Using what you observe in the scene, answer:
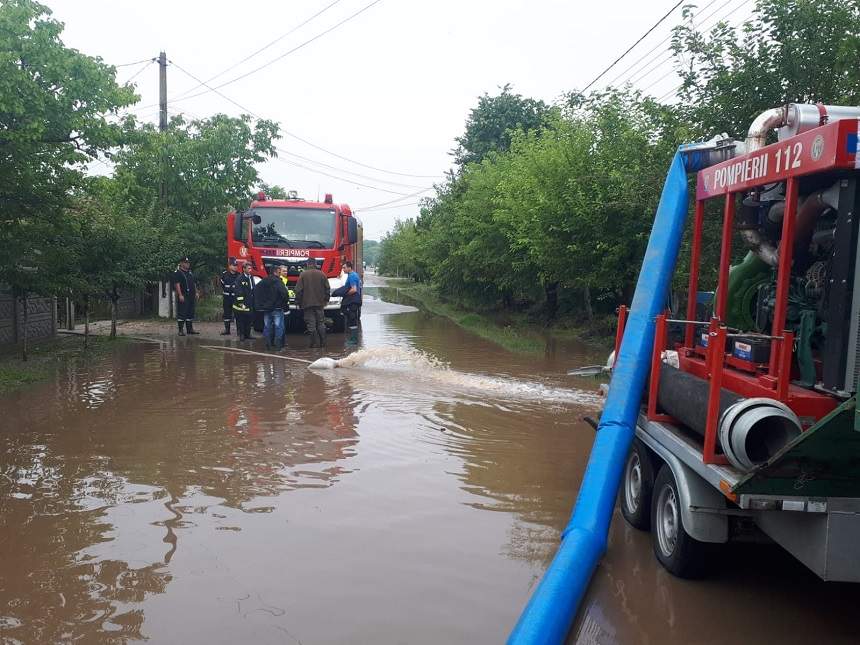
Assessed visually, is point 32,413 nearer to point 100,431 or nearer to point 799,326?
point 100,431

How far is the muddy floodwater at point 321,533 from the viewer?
4.01 m

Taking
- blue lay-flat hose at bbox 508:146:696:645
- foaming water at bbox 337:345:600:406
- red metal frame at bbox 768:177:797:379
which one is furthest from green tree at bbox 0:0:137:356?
red metal frame at bbox 768:177:797:379

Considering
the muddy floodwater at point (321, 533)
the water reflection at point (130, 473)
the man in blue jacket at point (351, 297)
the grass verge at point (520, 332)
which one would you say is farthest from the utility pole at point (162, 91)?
the muddy floodwater at point (321, 533)

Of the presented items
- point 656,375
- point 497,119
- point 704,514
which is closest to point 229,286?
point 656,375

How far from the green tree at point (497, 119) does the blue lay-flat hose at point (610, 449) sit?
34442 mm

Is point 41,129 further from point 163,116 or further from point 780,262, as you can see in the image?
point 163,116

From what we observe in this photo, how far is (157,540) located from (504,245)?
19.8 metres

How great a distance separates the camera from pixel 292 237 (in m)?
18.0

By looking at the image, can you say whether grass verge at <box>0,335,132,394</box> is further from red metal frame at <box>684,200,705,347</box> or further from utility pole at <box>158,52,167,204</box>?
red metal frame at <box>684,200,705,347</box>

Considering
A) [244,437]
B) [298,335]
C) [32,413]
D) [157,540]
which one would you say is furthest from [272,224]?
[157,540]

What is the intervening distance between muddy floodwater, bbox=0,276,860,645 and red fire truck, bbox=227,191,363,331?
807 centimetres

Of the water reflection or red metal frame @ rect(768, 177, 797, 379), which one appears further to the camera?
the water reflection

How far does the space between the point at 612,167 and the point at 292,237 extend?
7.54 m

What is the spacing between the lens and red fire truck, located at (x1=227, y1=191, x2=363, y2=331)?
1784cm
